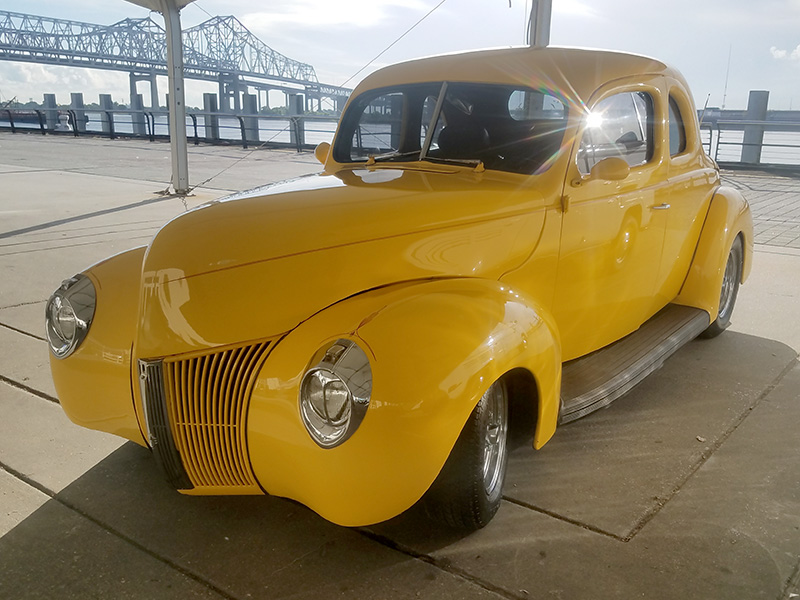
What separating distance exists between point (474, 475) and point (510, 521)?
375 mm

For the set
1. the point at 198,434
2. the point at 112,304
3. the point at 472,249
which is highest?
the point at 472,249

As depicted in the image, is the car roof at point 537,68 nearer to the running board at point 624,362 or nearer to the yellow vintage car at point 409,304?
the yellow vintage car at point 409,304

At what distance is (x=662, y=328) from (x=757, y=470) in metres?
1.11

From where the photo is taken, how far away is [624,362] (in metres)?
3.40

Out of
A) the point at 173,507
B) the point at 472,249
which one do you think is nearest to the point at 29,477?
the point at 173,507

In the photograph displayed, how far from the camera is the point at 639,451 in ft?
10.4

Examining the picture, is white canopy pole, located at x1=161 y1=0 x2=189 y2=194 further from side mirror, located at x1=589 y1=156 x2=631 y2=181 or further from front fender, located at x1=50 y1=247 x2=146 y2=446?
side mirror, located at x1=589 y1=156 x2=631 y2=181

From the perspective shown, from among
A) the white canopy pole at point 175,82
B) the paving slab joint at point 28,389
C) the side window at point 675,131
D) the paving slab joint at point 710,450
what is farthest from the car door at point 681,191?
the white canopy pole at point 175,82

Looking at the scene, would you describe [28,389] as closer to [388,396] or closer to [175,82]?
[388,396]

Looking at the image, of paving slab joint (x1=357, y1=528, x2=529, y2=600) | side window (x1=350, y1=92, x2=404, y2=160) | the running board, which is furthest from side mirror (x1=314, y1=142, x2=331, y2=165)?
paving slab joint (x1=357, y1=528, x2=529, y2=600)

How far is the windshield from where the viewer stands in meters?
3.24

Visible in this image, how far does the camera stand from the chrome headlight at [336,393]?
2070 millimetres

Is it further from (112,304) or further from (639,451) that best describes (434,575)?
(112,304)

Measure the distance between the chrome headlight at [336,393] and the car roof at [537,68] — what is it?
72.2 inches
